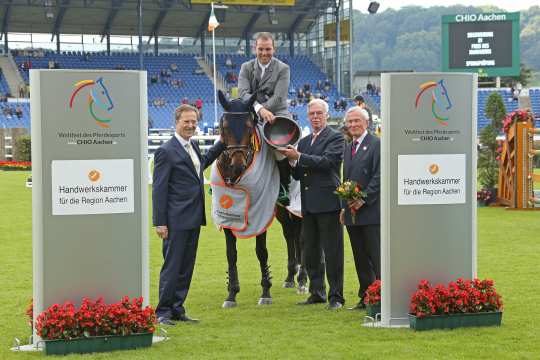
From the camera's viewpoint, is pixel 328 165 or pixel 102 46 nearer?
pixel 328 165

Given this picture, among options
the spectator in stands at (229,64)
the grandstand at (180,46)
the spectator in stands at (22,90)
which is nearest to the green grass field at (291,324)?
the grandstand at (180,46)

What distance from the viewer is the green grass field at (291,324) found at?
6062 millimetres

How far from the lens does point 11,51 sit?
52.2m

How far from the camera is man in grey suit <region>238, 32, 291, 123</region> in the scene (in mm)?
8766

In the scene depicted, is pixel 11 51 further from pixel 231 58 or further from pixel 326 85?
pixel 326 85

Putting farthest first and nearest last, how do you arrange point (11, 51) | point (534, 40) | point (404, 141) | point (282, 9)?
point (534, 40)
point (282, 9)
point (11, 51)
point (404, 141)

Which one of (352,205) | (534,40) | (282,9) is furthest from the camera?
(534,40)

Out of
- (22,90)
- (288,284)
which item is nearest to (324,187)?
(288,284)

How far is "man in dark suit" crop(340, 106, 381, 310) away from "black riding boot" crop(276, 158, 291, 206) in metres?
0.94

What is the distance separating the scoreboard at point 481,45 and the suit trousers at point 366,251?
113 feet

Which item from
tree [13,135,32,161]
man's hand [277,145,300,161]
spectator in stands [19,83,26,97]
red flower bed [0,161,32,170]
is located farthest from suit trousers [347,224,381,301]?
spectator in stands [19,83,26,97]

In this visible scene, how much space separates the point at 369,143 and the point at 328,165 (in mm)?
461

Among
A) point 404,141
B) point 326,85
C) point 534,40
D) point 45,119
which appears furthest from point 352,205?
point 534,40

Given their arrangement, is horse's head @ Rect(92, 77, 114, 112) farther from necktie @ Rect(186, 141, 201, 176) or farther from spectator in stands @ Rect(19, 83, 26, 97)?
spectator in stands @ Rect(19, 83, 26, 97)
